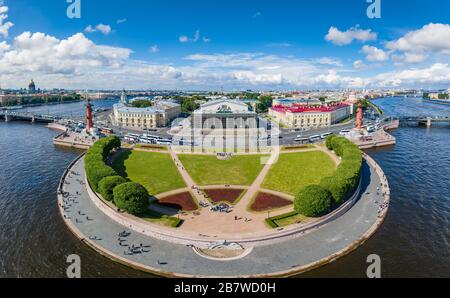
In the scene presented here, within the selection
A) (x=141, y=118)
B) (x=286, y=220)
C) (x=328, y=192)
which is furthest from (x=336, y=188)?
(x=141, y=118)

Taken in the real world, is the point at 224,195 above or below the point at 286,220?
above

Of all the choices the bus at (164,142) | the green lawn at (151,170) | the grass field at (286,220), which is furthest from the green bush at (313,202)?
the bus at (164,142)

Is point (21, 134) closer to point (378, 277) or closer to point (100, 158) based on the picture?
point (100, 158)

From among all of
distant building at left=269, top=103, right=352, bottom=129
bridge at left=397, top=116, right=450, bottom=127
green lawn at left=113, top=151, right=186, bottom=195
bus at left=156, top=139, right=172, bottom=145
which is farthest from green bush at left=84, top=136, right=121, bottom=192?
bridge at left=397, top=116, right=450, bottom=127

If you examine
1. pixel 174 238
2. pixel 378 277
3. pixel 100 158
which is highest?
pixel 100 158

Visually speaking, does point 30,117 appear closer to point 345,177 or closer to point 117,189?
point 117,189

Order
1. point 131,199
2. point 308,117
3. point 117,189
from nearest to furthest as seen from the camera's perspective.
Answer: point 131,199, point 117,189, point 308,117

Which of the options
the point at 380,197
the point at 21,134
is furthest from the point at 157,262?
the point at 21,134

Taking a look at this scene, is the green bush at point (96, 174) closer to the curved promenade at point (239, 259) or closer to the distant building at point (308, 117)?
the curved promenade at point (239, 259)
